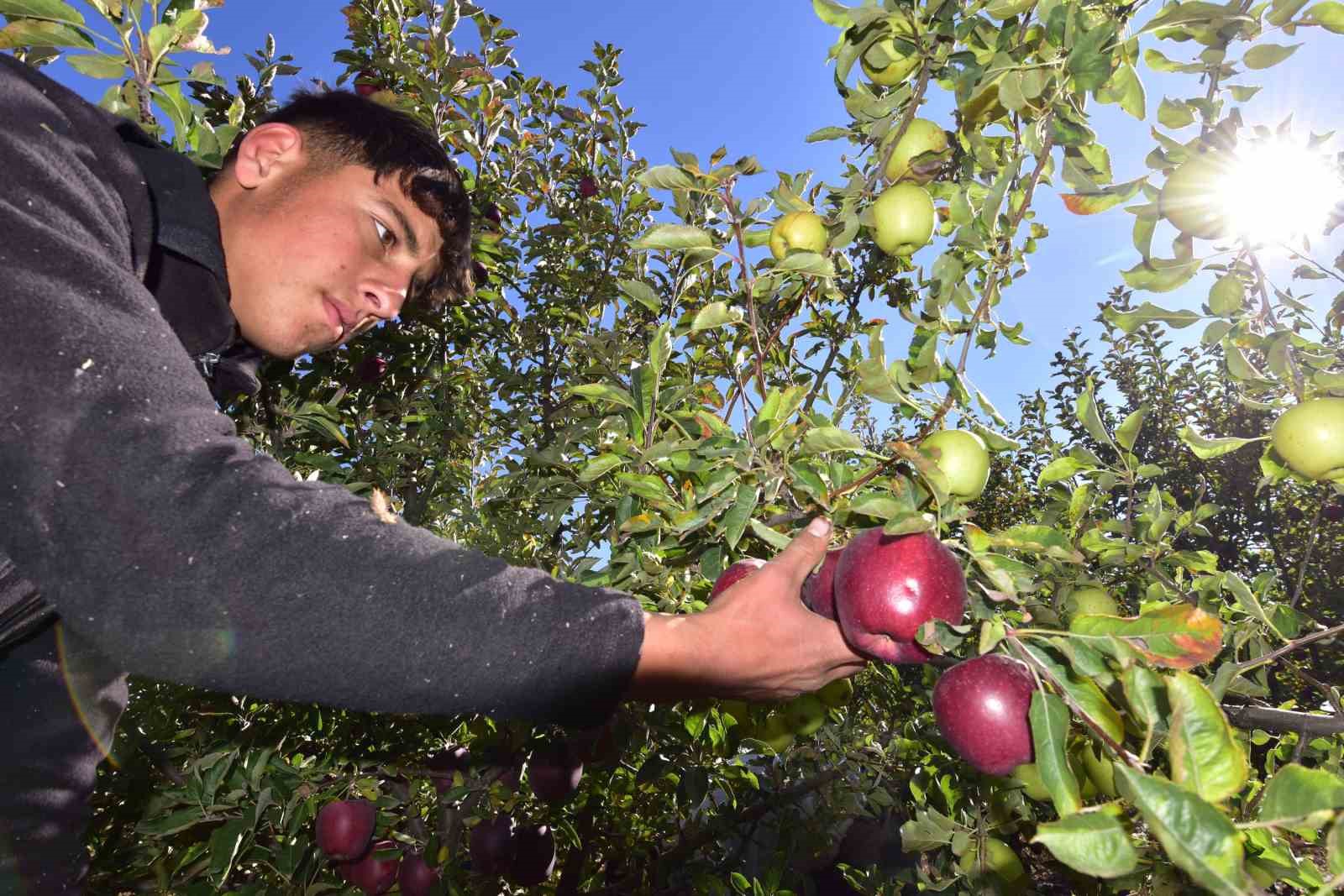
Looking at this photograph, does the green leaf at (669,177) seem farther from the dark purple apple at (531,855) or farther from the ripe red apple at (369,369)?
the dark purple apple at (531,855)

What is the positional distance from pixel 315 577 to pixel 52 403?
10.3 inches

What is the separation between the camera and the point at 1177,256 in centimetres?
138

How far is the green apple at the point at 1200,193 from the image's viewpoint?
1.25 meters

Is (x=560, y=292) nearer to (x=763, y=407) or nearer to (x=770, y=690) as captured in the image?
(x=763, y=407)

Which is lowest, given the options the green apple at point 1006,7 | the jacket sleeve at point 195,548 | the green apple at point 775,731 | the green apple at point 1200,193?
the green apple at point 775,731

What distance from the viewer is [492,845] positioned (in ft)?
9.43

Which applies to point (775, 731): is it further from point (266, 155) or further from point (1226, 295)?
point (266, 155)

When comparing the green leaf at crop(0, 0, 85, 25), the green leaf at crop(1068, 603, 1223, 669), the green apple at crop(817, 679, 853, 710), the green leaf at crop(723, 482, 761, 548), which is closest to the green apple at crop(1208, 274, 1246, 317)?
the green leaf at crop(1068, 603, 1223, 669)

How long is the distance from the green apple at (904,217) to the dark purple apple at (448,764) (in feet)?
8.83

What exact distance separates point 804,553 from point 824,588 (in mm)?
174

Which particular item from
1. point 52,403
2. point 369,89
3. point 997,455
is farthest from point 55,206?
point 997,455

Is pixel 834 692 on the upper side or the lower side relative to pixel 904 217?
lower

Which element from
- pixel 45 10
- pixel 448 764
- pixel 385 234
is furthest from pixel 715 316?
pixel 448 764

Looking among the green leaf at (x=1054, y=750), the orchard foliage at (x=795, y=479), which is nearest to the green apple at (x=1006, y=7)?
the orchard foliage at (x=795, y=479)
